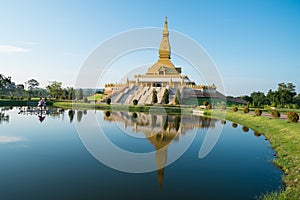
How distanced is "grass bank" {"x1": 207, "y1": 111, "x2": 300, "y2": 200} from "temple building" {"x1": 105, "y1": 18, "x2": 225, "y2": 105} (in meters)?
17.4

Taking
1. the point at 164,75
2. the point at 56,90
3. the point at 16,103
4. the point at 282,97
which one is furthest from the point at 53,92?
the point at 282,97

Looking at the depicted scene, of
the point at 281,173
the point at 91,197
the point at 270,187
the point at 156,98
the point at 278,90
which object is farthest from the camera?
the point at 278,90

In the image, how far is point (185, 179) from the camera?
7848mm

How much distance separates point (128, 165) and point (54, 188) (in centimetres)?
311

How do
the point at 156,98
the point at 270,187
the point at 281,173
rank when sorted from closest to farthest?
the point at 270,187
the point at 281,173
the point at 156,98

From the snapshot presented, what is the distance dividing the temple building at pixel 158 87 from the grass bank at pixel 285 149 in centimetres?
1736

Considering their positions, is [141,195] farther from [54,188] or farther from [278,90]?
[278,90]

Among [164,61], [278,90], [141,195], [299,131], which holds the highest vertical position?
[164,61]

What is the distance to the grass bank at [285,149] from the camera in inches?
261

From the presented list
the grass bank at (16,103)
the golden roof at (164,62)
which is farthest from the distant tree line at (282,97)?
the grass bank at (16,103)

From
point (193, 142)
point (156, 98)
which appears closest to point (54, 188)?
point (193, 142)

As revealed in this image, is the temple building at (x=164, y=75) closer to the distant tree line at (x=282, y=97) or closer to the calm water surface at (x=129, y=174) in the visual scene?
the distant tree line at (x=282, y=97)

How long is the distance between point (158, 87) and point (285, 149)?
102 ft

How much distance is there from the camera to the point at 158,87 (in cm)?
4188
